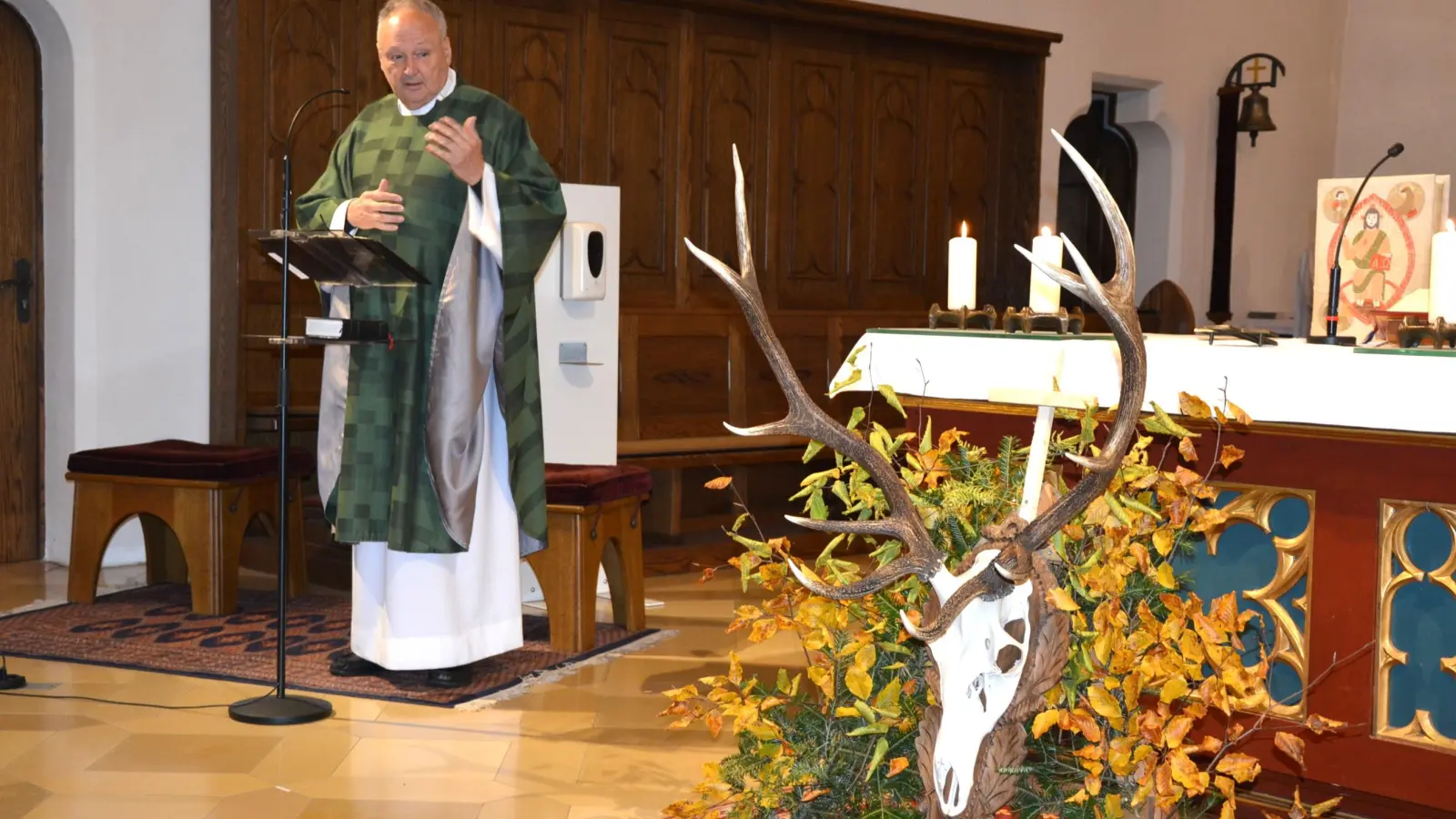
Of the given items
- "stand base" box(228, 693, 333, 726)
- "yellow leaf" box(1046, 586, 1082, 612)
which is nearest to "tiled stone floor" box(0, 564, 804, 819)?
"stand base" box(228, 693, 333, 726)

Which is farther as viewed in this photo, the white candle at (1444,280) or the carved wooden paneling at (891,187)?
the carved wooden paneling at (891,187)

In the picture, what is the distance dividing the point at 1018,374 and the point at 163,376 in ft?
13.1

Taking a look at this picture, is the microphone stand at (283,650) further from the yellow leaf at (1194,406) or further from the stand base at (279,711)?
the yellow leaf at (1194,406)

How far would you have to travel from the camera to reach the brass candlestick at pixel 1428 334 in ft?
8.48

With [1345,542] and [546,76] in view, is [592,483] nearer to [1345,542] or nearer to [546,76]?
[1345,542]

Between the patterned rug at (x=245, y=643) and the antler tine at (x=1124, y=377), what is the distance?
245cm

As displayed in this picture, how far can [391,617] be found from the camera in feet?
13.1

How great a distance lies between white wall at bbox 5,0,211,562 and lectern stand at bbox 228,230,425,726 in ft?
7.77

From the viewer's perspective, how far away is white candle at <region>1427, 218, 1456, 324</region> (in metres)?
2.65

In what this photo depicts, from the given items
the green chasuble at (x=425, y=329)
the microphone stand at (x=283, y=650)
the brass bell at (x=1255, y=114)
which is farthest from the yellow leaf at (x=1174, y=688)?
the brass bell at (x=1255, y=114)

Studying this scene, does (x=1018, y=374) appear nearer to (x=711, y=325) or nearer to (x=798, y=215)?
(x=711, y=325)

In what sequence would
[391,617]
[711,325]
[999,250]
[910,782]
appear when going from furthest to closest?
[999,250]
[711,325]
[391,617]
[910,782]

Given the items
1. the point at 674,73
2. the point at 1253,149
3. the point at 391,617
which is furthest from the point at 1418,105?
the point at 391,617

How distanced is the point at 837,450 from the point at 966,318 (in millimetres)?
1429
